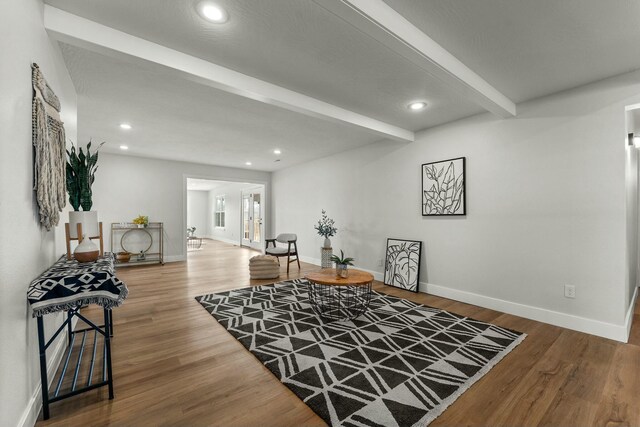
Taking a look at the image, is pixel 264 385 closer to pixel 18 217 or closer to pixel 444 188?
pixel 18 217

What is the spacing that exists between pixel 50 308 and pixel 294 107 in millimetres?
2497

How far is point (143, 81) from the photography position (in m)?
2.68

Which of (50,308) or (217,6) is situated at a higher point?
(217,6)

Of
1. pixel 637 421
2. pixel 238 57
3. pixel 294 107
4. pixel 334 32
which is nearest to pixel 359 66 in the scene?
pixel 334 32

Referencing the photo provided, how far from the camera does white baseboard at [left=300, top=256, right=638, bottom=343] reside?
103 inches

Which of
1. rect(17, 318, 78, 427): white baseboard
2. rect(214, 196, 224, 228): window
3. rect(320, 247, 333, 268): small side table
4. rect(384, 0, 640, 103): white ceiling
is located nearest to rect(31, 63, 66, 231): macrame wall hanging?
rect(17, 318, 78, 427): white baseboard

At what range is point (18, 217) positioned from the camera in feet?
4.62

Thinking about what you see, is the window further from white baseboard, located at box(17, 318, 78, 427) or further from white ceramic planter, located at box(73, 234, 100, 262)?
white ceramic planter, located at box(73, 234, 100, 262)

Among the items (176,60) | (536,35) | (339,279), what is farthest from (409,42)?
(339,279)

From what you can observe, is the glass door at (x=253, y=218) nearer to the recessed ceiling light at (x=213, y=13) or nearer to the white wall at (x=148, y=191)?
the white wall at (x=148, y=191)

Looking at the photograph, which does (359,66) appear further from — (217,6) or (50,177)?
(50,177)

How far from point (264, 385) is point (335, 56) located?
2518mm

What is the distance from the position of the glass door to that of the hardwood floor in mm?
5562

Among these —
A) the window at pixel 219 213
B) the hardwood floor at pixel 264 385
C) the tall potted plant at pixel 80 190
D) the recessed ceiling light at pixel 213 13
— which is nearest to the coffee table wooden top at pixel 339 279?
the hardwood floor at pixel 264 385
